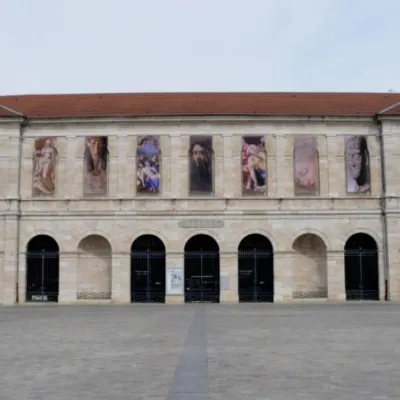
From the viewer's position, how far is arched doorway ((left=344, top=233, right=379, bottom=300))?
40.5m

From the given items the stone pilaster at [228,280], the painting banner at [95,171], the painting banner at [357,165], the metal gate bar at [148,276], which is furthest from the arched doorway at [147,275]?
the painting banner at [357,165]

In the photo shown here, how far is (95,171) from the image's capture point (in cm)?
4081

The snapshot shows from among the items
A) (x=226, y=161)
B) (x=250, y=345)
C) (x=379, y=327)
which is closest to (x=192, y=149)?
(x=226, y=161)

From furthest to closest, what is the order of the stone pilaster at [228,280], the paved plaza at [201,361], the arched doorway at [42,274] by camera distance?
the arched doorway at [42,274]
the stone pilaster at [228,280]
the paved plaza at [201,361]

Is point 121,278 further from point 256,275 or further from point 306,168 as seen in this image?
point 306,168

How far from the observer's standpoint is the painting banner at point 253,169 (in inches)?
1596

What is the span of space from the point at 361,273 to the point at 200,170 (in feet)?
40.4

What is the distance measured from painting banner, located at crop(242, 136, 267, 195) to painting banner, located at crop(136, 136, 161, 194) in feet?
18.2

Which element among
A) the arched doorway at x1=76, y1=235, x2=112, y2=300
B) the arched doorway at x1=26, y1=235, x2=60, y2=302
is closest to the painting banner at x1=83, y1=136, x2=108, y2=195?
the arched doorway at x1=76, y1=235, x2=112, y2=300

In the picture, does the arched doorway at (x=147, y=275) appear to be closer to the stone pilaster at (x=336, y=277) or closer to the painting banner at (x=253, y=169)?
the painting banner at (x=253, y=169)

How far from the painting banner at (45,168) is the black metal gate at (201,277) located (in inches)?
391

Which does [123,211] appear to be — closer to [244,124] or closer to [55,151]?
[55,151]

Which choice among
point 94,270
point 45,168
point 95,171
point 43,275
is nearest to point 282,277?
point 94,270

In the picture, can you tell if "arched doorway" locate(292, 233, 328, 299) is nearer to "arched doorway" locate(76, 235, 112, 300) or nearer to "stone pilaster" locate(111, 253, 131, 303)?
"stone pilaster" locate(111, 253, 131, 303)
